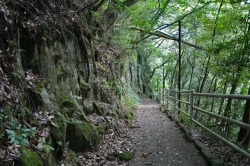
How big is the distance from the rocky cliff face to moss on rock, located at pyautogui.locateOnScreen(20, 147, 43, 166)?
12 mm

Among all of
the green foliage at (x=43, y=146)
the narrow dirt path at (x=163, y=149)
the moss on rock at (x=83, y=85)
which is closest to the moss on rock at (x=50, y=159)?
the green foliage at (x=43, y=146)

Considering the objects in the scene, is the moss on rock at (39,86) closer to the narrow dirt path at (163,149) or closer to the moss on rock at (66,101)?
the moss on rock at (66,101)

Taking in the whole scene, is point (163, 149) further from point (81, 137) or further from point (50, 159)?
point (50, 159)

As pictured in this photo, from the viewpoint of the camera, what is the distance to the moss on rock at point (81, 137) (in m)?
3.54

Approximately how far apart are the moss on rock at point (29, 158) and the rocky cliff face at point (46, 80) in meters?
0.01

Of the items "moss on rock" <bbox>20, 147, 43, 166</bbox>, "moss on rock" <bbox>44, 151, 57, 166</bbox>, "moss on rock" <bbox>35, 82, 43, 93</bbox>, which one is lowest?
"moss on rock" <bbox>44, 151, 57, 166</bbox>

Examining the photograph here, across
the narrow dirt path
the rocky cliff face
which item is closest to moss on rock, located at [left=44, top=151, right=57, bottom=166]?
the rocky cliff face

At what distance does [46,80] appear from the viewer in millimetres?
3494

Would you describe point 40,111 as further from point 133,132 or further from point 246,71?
point 246,71

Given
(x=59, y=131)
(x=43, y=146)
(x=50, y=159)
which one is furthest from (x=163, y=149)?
(x=43, y=146)

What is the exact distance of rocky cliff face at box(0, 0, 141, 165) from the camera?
2.55m

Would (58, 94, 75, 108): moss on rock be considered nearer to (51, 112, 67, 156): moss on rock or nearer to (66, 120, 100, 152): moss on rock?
(66, 120, 100, 152): moss on rock

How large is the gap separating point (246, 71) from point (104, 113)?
402 cm

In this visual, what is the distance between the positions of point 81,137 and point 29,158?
1482mm
